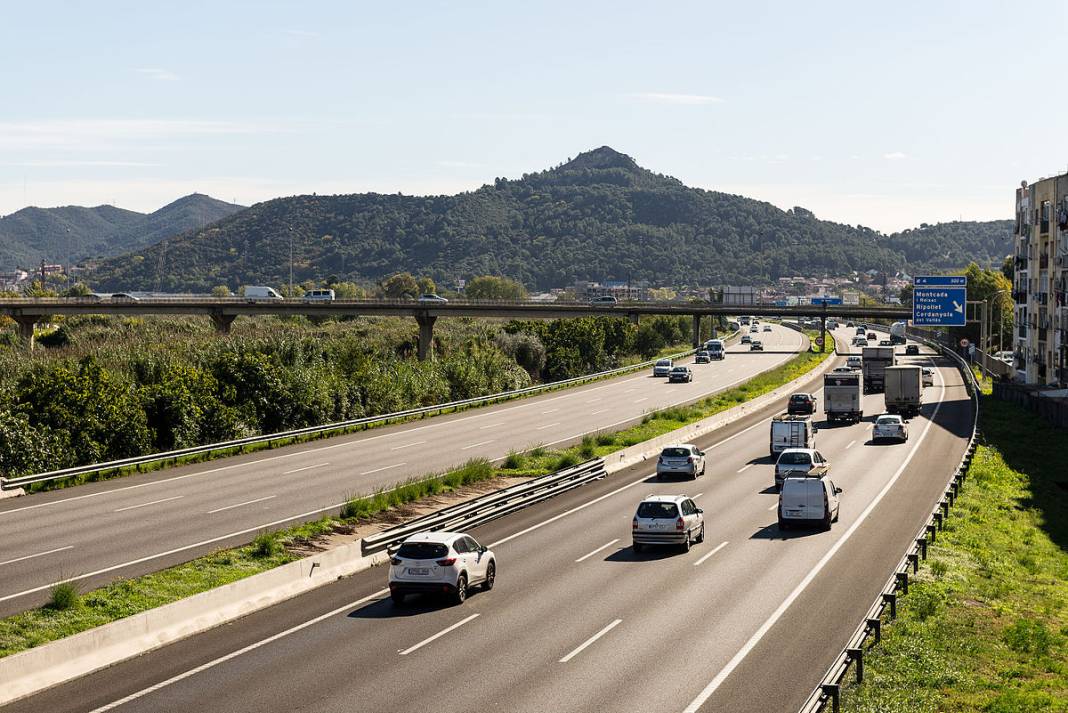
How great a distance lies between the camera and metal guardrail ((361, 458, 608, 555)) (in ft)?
107

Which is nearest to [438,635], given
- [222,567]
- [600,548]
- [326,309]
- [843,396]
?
[222,567]

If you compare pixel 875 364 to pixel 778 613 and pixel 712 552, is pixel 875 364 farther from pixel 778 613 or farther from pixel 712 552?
pixel 778 613

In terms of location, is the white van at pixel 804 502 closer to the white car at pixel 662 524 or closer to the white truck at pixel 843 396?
the white car at pixel 662 524

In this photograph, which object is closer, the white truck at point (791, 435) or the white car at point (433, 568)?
the white car at point (433, 568)

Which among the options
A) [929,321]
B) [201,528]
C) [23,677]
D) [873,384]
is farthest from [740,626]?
[873,384]

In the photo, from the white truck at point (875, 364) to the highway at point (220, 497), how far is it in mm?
23251

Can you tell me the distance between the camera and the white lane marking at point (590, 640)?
72.7ft

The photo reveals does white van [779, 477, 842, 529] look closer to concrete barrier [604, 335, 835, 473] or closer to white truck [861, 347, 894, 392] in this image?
concrete barrier [604, 335, 835, 473]

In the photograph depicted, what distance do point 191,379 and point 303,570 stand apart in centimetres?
3141

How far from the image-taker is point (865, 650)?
73.5ft

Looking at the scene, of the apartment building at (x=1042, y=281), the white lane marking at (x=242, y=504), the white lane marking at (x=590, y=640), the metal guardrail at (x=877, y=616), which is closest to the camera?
the metal guardrail at (x=877, y=616)

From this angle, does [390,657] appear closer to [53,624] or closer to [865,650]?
[53,624]

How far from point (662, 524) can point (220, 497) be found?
1688 centimetres

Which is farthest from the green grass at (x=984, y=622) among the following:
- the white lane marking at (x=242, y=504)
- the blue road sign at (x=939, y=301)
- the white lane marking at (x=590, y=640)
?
the blue road sign at (x=939, y=301)
